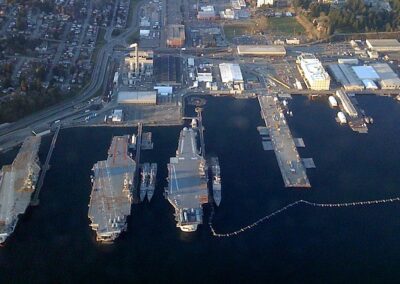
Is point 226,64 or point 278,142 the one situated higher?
point 226,64

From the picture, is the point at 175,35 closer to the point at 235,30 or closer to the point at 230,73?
the point at 235,30

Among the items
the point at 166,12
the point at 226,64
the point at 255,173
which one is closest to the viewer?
the point at 255,173

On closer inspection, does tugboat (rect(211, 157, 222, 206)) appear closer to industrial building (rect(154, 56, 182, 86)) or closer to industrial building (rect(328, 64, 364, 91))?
industrial building (rect(154, 56, 182, 86))

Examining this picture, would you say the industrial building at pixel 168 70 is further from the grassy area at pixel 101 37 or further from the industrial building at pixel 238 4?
the industrial building at pixel 238 4

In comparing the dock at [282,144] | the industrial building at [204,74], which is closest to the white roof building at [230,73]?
the industrial building at [204,74]

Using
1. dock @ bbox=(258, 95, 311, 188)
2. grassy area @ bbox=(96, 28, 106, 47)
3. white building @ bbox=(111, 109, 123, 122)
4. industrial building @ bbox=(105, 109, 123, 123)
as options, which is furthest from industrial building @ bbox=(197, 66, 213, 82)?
grassy area @ bbox=(96, 28, 106, 47)

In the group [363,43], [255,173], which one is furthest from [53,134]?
[363,43]

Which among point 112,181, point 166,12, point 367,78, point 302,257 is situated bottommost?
point 302,257

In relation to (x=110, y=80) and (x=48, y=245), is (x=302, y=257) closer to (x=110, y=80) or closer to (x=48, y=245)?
(x=48, y=245)
